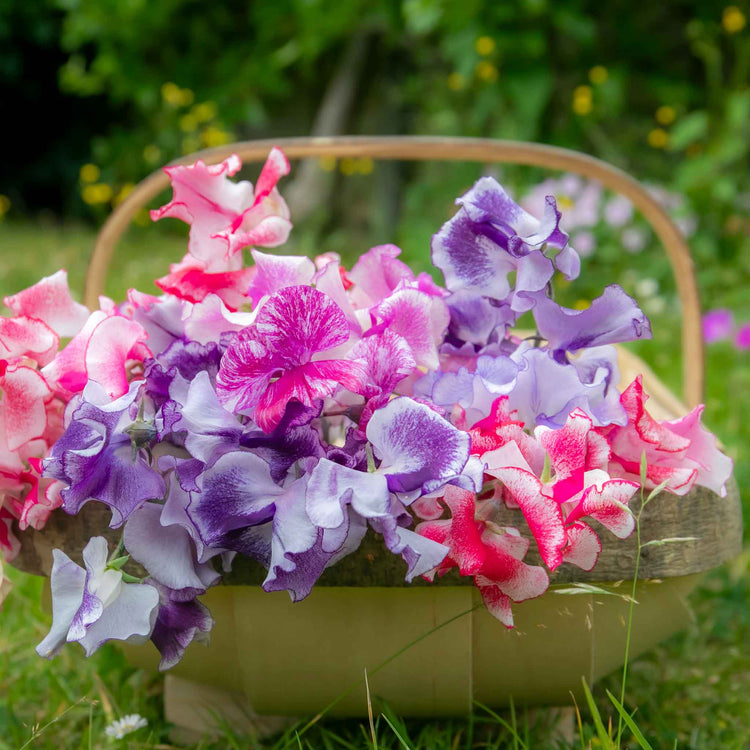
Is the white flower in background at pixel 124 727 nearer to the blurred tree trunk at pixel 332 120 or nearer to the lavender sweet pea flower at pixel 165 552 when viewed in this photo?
the lavender sweet pea flower at pixel 165 552

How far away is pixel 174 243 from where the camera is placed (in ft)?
13.2

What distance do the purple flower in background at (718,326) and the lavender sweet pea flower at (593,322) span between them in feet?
5.17

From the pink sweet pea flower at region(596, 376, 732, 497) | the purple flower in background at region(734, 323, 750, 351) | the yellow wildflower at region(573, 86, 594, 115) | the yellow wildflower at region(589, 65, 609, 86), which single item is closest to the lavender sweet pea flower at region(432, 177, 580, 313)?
the pink sweet pea flower at region(596, 376, 732, 497)

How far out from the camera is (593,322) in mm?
650

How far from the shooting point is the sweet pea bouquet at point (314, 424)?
54 centimetres

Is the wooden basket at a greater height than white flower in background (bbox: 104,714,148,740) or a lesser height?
greater

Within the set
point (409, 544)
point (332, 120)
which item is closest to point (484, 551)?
point (409, 544)

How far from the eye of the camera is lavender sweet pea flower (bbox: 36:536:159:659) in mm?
549

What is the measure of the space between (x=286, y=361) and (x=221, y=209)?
8.3 inches

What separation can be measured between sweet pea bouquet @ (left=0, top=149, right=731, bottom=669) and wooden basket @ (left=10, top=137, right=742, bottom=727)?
3 centimetres

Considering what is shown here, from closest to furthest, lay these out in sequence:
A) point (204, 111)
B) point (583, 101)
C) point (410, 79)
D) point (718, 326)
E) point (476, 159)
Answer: point (476, 159) → point (718, 326) → point (583, 101) → point (410, 79) → point (204, 111)

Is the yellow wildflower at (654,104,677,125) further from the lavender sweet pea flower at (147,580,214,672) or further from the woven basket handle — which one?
the lavender sweet pea flower at (147,580,214,672)

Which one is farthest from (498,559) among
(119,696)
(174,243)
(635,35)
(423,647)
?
(174,243)

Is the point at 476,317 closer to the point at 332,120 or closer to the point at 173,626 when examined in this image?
the point at 173,626
